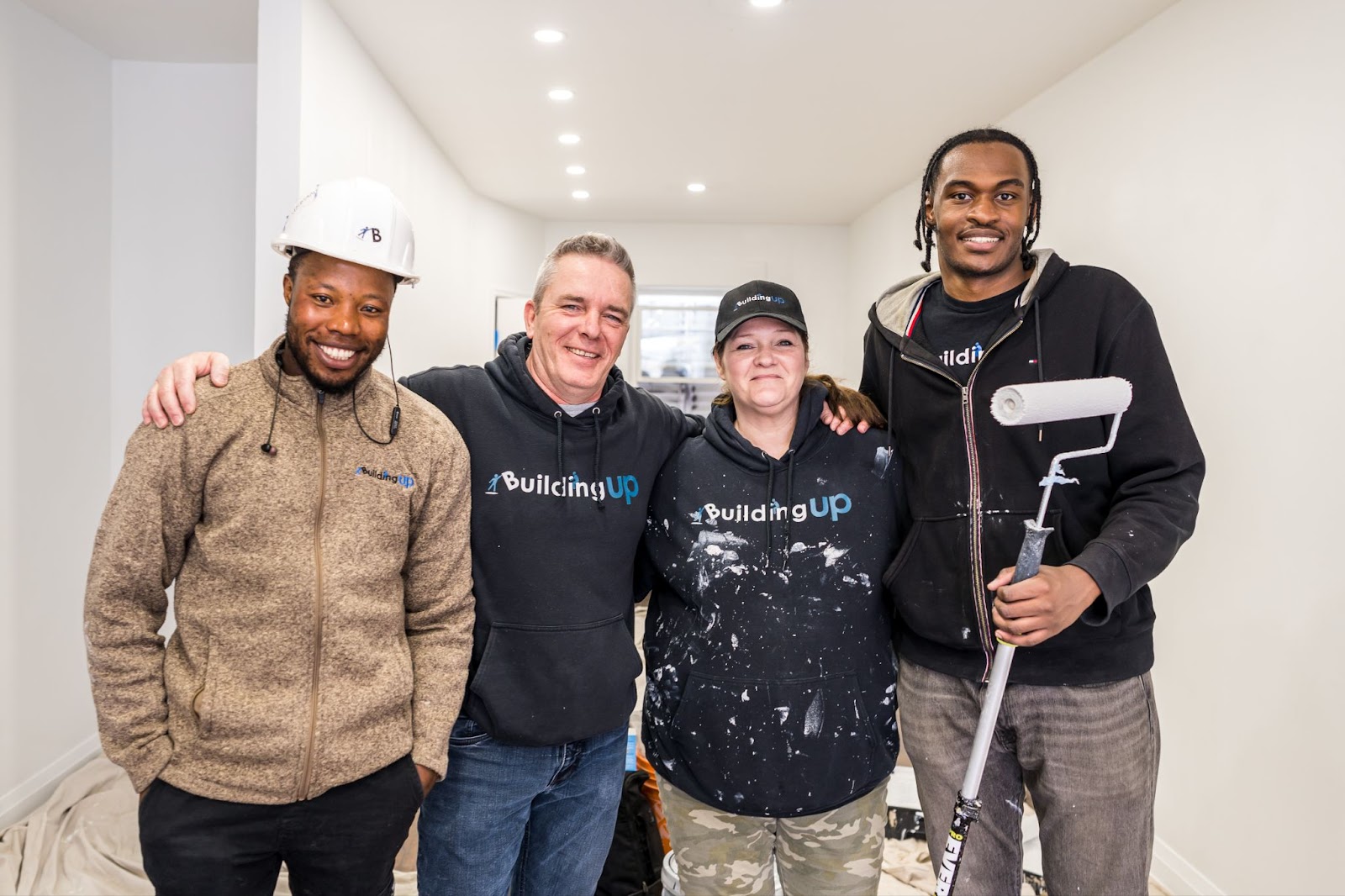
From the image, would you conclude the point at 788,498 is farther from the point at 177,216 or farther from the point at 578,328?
the point at 177,216

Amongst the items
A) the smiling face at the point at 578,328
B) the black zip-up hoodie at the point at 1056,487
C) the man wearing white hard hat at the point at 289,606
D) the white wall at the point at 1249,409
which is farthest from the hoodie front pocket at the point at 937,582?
the white wall at the point at 1249,409

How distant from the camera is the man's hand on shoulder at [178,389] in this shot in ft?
4.11

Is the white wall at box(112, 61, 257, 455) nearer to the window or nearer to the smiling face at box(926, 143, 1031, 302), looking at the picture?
the smiling face at box(926, 143, 1031, 302)

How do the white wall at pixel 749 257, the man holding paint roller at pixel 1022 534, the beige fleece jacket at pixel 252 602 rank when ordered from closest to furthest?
the beige fleece jacket at pixel 252 602 → the man holding paint roller at pixel 1022 534 → the white wall at pixel 749 257

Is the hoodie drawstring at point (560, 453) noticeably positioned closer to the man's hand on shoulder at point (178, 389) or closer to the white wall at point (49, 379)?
the man's hand on shoulder at point (178, 389)

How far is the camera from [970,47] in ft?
12.3

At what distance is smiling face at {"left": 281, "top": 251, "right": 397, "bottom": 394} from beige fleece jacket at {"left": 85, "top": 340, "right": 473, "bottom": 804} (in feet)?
0.13

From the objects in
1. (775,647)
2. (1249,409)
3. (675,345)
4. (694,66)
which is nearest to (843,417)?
(775,647)

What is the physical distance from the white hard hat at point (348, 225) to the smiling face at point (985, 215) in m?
0.95

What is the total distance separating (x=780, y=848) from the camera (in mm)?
1678

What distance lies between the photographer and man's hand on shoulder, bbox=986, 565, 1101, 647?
52.2 inches

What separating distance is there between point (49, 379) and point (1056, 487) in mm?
3540

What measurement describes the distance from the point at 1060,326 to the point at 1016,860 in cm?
97

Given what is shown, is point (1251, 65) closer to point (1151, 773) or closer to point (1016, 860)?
point (1151, 773)
